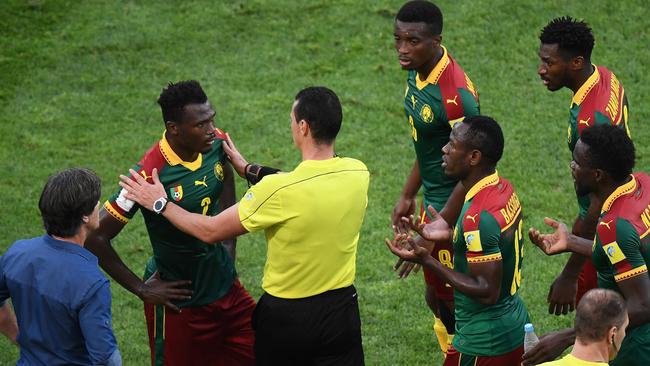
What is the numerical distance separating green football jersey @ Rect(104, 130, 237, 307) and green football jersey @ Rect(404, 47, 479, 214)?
5.61 ft

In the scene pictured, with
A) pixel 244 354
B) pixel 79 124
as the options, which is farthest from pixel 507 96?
pixel 244 354

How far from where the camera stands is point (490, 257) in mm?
7363

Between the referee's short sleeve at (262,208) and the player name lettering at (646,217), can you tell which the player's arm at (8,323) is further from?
the player name lettering at (646,217)

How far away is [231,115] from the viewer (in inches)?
589

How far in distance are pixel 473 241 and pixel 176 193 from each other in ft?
7.41

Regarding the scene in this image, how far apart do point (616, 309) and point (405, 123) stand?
862 centimetres

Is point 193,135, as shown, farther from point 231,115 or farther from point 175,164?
point 231,115

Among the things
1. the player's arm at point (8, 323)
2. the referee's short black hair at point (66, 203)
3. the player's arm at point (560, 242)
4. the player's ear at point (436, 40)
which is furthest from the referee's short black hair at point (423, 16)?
the player's arm at point (8, 323)

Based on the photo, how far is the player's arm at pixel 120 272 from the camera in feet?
26.9

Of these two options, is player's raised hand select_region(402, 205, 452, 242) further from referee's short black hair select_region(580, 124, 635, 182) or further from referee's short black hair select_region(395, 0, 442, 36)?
referee's short black hair select_region(395, 0, 442, 36)

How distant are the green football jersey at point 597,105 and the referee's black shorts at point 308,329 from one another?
234 centimetres

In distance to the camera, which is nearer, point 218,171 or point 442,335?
point 218,171

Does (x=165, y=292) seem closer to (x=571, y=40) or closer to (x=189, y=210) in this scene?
(x=189, y=210)

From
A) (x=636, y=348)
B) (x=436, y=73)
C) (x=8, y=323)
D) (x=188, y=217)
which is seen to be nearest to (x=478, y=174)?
(x=636, y=348)
